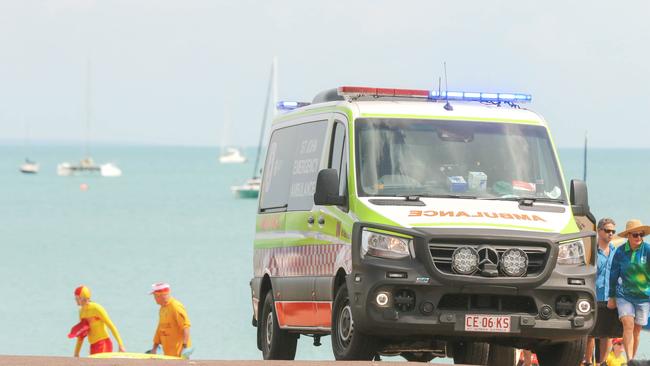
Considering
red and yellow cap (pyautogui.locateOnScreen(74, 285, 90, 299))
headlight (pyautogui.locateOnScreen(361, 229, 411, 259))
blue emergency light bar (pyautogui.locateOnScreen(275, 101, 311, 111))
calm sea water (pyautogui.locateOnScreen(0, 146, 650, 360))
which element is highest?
blue emergency light bar (pyautogui.locateOnScreen(275, 101, 311, 111))

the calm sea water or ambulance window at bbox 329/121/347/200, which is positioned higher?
ambulance window at bbox 329/121/347/200

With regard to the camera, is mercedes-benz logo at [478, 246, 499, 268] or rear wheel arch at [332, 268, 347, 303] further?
rear wheel arch at [332, 268, 347, 303]

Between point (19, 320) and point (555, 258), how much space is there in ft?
118

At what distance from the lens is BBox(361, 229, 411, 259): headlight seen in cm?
1506

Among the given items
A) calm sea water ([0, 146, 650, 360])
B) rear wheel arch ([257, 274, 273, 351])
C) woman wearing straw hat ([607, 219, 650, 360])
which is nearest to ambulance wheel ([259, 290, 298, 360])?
rear wheel arch ([257, 274, 273, 351])

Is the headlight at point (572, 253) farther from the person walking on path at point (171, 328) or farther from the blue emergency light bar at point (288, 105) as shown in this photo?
the person walking on path at point (171, 328)

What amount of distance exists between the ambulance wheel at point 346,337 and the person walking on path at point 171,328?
477 cm

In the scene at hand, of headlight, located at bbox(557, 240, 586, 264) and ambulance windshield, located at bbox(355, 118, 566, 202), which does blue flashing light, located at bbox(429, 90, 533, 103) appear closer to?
ambulance windshield, located at bbox(355, 118, 566, 202)

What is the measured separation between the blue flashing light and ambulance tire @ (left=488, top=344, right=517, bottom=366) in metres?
2.36

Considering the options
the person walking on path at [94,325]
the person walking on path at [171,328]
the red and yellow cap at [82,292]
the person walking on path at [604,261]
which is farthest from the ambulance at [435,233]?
the person walking on path at [94,325]

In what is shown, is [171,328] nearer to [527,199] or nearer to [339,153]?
[339,153]

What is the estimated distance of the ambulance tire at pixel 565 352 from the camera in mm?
15952

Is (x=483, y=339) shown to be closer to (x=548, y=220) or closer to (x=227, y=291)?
(x=548, y=220)

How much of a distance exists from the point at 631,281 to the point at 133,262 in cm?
5540
